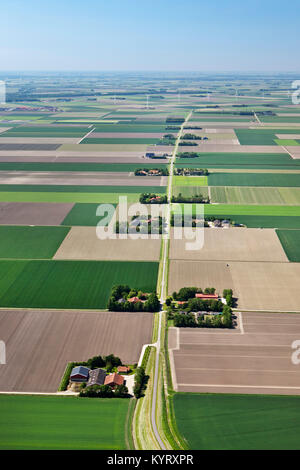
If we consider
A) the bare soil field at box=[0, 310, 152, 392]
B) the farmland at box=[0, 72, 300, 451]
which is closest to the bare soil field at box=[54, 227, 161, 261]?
the farmland at box=[0, 72, 300, 451]

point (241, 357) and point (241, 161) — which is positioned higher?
point (241, 161)

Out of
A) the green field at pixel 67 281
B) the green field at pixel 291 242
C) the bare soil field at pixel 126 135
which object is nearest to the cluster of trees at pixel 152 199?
the green field at pixel 291 242

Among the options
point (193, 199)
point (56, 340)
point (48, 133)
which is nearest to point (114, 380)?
point (56, 340)

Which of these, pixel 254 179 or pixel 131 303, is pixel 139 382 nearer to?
pixel 131 303

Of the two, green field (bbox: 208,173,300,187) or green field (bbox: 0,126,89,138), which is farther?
green field (bbox: 0,126,89,138)

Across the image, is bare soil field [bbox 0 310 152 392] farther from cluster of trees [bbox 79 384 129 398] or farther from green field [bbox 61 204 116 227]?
green field [bbox 61 204 116 227]
